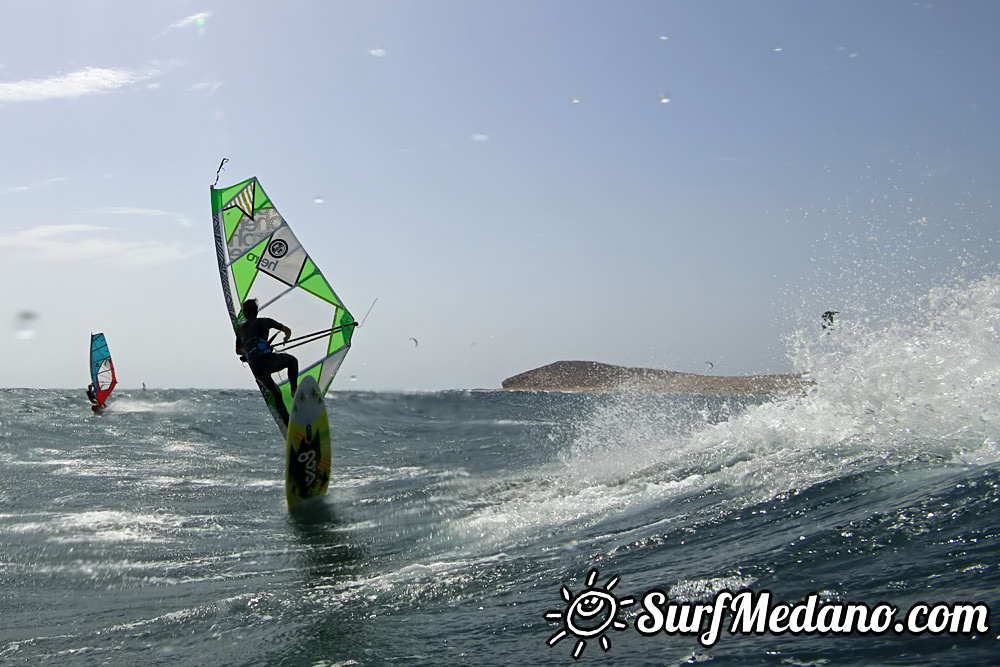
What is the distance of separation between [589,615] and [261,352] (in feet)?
22.7

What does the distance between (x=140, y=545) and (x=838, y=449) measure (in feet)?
15.9

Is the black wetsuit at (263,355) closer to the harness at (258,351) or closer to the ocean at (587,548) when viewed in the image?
the harness at (258,351)

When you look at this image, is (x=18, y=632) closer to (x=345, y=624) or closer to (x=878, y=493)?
(x=345, y=624)

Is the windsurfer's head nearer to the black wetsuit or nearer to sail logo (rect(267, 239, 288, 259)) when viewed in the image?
the black wetsuit

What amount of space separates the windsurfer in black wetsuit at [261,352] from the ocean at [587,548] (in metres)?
1.18

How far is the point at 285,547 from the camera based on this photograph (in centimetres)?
520

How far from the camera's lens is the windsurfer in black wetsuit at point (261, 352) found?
905 centimetres

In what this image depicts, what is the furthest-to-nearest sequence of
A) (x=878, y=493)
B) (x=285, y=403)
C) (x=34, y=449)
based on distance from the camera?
(x=34, y=449), (x=285, y=403), (x=878, y=493)

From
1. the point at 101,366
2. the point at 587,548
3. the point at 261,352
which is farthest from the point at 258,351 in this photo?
the point at 101,366

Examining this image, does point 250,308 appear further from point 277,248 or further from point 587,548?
point 587,548

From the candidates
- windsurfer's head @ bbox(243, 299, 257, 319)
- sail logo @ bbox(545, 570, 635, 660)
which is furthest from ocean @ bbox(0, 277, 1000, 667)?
windsurfer's head @ bbox(243, 299, 257, 319)

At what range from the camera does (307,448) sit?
7.95 meters

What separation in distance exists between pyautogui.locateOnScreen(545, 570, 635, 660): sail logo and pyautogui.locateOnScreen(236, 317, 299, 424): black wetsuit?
6.36 m

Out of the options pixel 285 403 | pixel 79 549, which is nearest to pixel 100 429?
pixel 285 403
